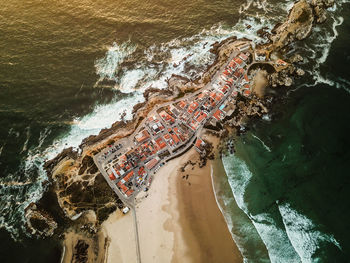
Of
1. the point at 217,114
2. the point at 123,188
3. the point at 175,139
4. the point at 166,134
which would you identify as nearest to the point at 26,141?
the point at 123,188

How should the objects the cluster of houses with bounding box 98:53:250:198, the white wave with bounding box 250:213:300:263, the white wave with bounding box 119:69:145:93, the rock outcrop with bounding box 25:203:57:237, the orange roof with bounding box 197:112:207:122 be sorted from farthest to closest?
the white wave with bounding box 119:69:145:93 → the orange roof with bounding box 197:112:207:122 → the cluster of houses with bounding box 98:53:250:198 → the rock outcrop with bounding box 25:203:57:237 → the white wave with bounding box 250:213:300:263

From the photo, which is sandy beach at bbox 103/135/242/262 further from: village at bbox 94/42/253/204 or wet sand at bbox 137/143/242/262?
village at bbox 94/42/253/204

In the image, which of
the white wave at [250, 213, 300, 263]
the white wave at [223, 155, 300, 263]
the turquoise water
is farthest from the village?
the white wave at [250, 213, 300, 263]

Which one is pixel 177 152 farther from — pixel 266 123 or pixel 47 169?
pixel 47 169

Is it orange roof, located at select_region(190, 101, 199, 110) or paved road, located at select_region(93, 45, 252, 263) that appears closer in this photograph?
paved road, located at select_region(93, 45, 252, 263)

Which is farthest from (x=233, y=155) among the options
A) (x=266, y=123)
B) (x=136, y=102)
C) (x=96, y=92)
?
(x=96, y=92)

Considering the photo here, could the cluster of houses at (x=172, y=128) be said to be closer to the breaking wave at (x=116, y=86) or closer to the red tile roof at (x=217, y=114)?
→ the red tile roof at (x=217, y=114)

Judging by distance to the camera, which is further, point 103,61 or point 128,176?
point 103,61

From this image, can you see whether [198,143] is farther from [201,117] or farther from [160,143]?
[160,143]
